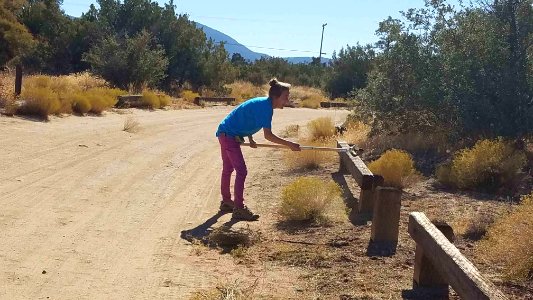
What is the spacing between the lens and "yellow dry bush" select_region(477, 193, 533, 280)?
5.82 meters

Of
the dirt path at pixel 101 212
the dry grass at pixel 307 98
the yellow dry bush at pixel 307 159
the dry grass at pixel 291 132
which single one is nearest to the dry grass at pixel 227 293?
the dirt path at pixel 101 212

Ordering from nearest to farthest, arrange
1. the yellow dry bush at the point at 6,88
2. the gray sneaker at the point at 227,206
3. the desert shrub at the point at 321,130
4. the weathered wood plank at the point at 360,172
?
the weathered wood plank at the point at 360,172
the gray sneaker at the point at 227,206
the desert shrub at the point at 321,130
the yellow dry bush at the point at 6,88

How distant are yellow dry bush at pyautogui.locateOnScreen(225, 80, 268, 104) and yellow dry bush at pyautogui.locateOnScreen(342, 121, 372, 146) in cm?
2133

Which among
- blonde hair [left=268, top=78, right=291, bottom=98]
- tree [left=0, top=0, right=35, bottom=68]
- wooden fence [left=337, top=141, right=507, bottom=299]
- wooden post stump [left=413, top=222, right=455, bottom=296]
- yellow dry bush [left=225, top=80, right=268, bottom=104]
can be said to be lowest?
wooden post stump [left=413, top=222, right=455, bottom=296]

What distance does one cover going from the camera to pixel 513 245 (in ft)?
19.7

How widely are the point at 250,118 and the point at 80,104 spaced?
513 inches

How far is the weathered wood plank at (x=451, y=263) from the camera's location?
451cm

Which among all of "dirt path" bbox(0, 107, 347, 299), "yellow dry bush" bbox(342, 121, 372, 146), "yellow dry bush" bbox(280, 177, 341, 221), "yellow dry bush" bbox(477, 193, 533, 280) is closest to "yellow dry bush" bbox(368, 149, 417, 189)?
"dirt path" bbox(0, 107, 347, 299)

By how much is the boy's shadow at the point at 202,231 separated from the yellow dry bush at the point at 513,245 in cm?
286

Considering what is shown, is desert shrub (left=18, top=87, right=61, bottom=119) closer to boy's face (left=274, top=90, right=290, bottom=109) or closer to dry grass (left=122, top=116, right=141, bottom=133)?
dry grass (left=122, top=116, right=141, bottom=133)

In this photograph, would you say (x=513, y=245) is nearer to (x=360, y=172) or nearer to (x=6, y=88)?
(x=360, y=172)

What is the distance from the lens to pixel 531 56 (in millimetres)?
12062

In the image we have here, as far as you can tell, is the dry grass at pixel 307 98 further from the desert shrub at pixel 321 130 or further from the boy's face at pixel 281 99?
the boy's face at pixel 281 99

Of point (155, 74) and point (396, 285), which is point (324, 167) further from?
point (155, 74)
